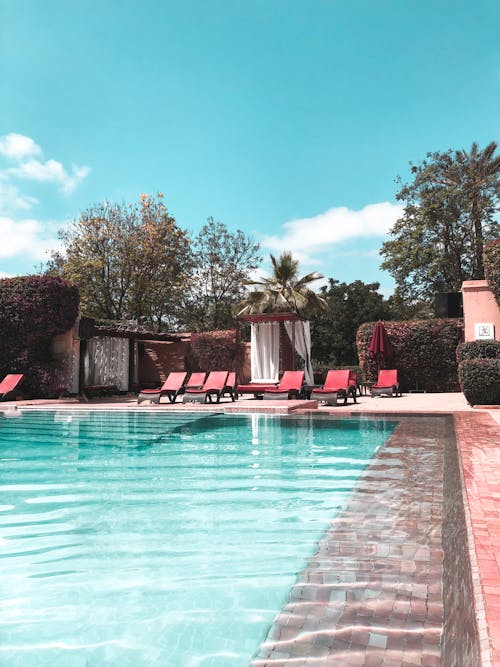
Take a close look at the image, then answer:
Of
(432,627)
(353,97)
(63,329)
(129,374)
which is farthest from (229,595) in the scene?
(129,374)

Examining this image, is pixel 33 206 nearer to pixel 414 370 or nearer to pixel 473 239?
pixel 414 370

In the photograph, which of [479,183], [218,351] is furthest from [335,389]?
[479,183]

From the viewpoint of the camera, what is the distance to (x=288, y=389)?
44.3 feet

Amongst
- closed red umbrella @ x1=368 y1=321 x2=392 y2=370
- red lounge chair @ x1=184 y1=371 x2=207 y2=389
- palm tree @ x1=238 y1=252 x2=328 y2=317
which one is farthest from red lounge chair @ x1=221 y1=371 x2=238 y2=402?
palm tree @ x1=238 y1=252 x2=328 y2=317

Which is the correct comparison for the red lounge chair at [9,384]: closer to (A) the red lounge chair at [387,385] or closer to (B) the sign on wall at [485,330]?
(A) the red lounge chair at [387,385]

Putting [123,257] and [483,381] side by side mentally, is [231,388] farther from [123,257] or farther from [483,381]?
[123,257]

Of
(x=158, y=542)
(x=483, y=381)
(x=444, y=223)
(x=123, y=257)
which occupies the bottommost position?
(x=158, y=542)

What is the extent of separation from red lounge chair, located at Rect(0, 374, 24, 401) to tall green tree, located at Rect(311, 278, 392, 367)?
56.8ft

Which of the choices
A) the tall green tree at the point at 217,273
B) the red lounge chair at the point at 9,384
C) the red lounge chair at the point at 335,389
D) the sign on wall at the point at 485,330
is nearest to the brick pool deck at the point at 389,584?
the red lounge chair at the point at 335,389

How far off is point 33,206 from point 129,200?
5.21 meters

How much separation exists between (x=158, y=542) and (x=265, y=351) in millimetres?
12913

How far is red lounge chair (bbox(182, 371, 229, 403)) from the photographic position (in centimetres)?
1388

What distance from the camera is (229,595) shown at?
108 inches

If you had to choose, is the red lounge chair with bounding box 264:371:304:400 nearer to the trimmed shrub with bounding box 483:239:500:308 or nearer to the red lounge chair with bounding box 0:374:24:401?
the trimmed shrub with bounding box 483:239:500:308
